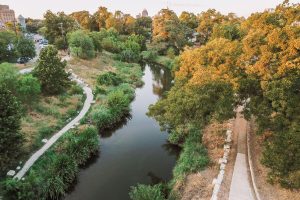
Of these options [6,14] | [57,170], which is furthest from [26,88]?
[6,14]

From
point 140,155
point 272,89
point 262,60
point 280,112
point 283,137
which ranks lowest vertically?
point 140,155

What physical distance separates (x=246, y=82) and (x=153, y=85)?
28.1 m

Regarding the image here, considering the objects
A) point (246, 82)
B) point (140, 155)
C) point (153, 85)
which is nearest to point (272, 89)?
point (246, 82)

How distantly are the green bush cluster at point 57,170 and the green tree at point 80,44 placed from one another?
83.8 ft

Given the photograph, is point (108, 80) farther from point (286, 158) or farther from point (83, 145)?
point (286, 158)

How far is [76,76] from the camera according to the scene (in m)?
40.5

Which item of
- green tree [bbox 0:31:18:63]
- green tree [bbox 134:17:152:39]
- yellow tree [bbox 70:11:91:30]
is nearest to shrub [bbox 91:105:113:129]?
green tree [bbox 0:31:18:63]

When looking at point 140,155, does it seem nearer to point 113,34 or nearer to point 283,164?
point 283,164

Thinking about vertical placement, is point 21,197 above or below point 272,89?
below

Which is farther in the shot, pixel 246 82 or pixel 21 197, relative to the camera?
pixel 246 82

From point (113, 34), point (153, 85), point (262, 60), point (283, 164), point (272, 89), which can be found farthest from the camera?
point (113, 34)

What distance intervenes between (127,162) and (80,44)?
2936 centimetres

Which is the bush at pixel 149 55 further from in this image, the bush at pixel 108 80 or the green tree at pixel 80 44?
the bush at pixel 108 80

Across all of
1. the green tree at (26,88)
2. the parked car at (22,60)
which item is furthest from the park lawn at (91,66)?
the green tree at (26,88)
